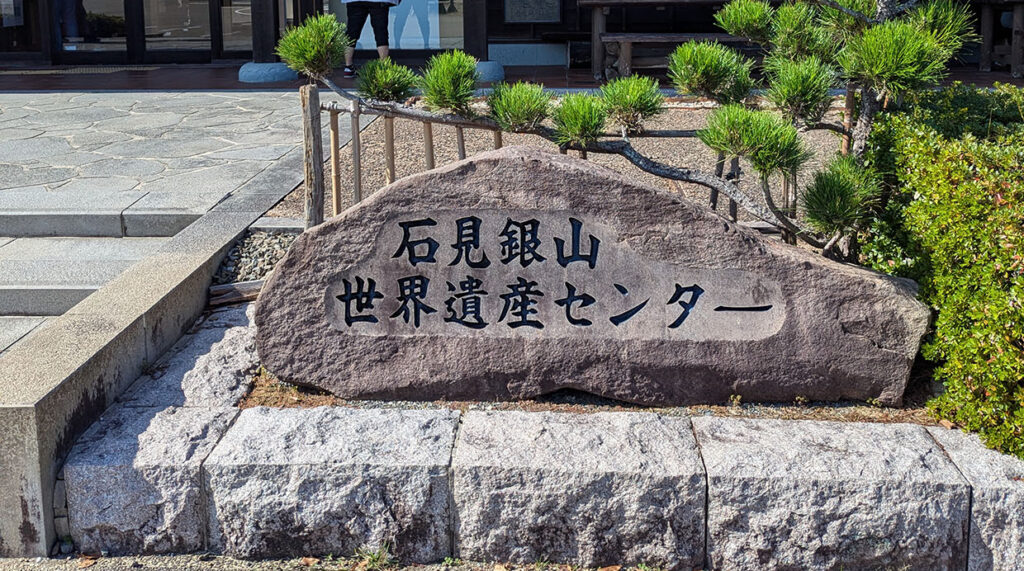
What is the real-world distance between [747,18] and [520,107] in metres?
1.12

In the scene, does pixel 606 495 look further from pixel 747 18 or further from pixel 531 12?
pixel 531 12

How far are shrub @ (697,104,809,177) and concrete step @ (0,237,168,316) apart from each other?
3254 millimetres

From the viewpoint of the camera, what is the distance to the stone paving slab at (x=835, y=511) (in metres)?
3.19

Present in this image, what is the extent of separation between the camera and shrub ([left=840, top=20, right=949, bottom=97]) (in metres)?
3.48

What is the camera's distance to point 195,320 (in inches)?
186

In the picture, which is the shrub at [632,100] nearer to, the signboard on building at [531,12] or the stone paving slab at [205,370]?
the stone paving slab at [205,370]

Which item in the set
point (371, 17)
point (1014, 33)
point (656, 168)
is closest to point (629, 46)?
point (371, 17)

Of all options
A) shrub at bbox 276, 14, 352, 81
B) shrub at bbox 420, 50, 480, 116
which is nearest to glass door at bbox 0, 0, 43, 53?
shrub at bbox 276, 14, 352, 81

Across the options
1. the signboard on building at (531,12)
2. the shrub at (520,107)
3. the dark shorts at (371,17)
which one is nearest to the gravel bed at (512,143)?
the shrub at (520,107)

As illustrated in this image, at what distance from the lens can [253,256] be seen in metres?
5.25

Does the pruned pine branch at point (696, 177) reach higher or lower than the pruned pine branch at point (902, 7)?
lower

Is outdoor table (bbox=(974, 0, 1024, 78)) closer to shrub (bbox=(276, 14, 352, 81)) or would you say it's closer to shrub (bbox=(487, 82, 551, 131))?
shrub (bbox=(487, 82, 551, 131))

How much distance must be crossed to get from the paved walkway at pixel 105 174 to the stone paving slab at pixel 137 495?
1529mm

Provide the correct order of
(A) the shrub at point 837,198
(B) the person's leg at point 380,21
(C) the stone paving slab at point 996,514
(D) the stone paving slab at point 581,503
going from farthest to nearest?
(B) the person's leg at point 380,21 → (A) the shrub at point 837,198 → (D) the stone paving slab at point 581,503 → (C) the stone paving slab at point 996,514
